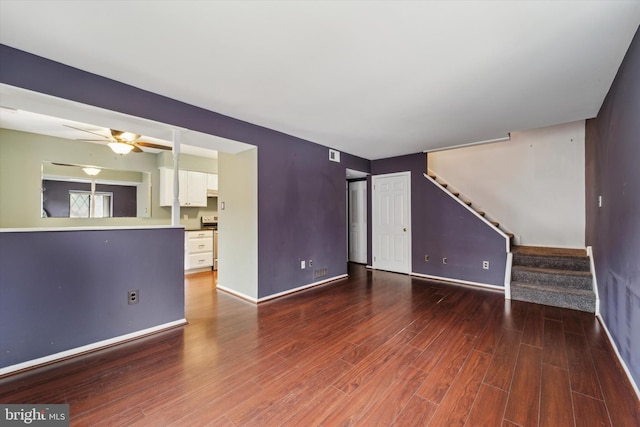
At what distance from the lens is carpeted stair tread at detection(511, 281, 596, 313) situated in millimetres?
3133

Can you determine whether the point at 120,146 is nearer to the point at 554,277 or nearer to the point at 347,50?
the point at 347,50

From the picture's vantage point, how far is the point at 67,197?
13.6ft

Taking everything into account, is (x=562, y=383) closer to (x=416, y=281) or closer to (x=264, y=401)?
(x=264, y=401)

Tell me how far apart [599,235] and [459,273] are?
6.23 ft

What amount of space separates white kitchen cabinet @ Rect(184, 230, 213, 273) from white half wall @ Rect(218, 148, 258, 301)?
1.49 meters

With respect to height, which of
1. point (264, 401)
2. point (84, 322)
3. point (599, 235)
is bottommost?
point (264, 401)

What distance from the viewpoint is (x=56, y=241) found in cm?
213

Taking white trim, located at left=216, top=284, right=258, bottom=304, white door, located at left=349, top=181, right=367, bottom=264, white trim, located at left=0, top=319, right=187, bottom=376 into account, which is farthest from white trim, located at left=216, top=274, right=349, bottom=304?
white door, located at left=349, top=181, right=367, bottom=264

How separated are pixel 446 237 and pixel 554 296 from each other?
1634mm

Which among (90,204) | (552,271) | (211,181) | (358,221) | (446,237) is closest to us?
(552,271)

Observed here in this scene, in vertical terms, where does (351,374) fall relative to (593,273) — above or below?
below

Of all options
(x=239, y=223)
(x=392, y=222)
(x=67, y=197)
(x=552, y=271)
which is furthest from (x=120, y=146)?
(x=552, y=271)

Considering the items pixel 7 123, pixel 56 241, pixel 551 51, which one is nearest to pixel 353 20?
pixel 551 51

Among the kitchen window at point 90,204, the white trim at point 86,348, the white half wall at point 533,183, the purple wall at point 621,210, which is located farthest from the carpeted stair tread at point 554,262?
the kitchen window at point 90,204
